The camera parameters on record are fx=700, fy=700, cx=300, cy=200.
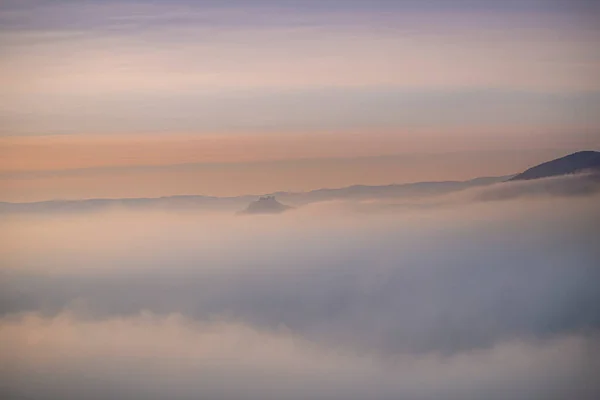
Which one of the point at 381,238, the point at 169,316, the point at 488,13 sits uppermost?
the point at 488,13

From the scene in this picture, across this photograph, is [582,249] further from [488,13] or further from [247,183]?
[247,183]

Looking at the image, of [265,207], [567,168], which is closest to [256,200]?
[265,207]

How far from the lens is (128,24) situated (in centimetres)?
265

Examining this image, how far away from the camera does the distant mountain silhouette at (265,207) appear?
2658 mm

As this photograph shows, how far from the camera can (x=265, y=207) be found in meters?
2.67

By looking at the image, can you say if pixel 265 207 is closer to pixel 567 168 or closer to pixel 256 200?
pixel 256 200

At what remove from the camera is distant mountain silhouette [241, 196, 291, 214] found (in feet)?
8.72

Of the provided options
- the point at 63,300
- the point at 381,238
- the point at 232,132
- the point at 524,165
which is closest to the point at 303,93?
the point at 232,132

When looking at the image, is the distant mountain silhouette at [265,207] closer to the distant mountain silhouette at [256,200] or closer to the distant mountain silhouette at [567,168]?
the distant mountain silhouette at [256,200]

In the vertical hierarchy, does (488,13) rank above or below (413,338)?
above

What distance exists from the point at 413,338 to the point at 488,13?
4.18 ft

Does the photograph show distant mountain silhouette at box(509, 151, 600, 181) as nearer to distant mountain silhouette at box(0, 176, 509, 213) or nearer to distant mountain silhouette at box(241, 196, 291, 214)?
distant mountain silhouette at box(0, 176, 509, 213)

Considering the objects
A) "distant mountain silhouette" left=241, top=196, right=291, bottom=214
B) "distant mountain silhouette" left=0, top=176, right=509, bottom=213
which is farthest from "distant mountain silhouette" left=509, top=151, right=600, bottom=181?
"distant mountain silhouette" left=241, top=196, right=291, bottom=214

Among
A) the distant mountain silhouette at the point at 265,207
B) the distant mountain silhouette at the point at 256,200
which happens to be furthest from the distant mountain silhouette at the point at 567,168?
the distant mountain silhouette at the point at 265,207
